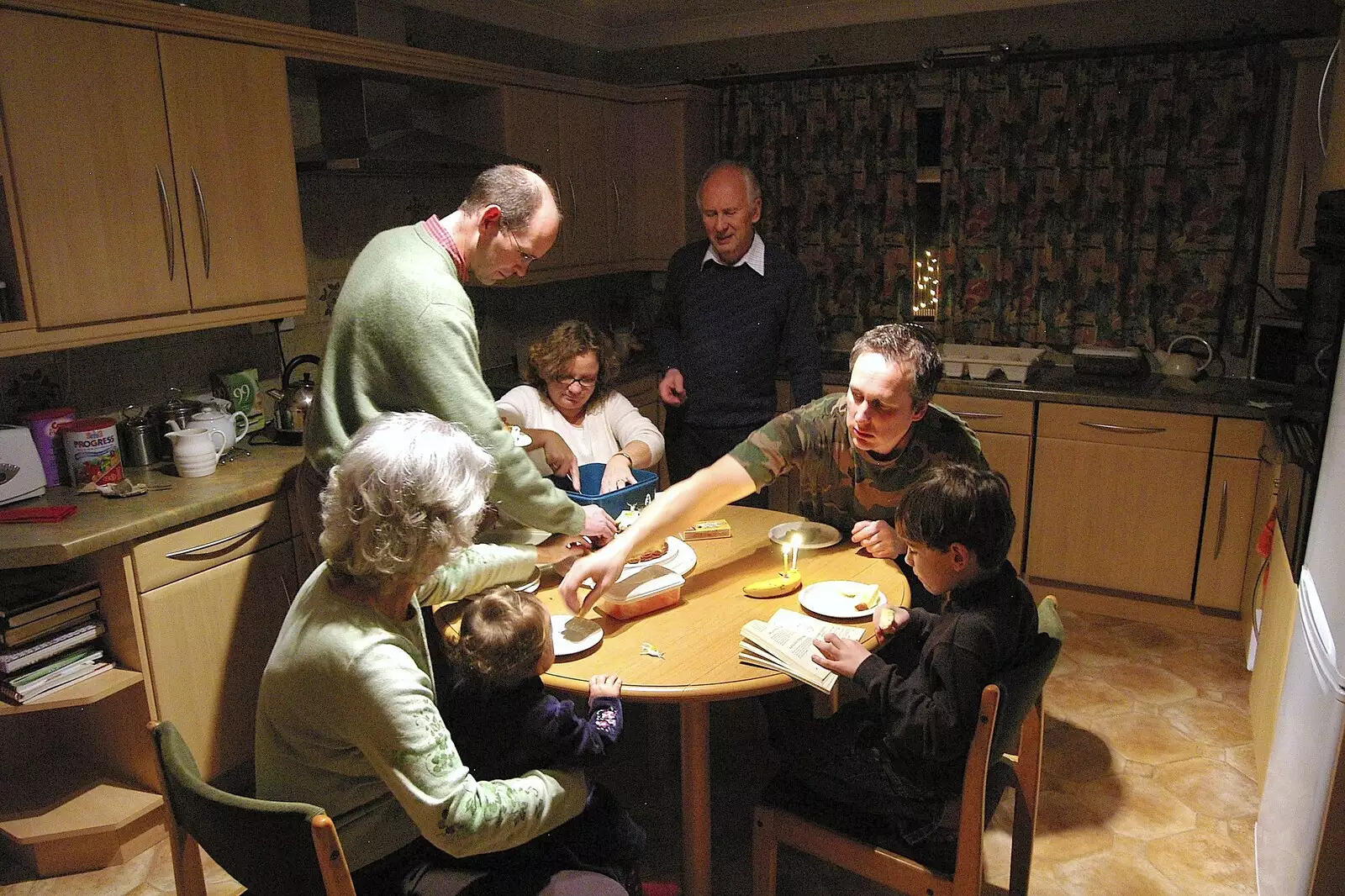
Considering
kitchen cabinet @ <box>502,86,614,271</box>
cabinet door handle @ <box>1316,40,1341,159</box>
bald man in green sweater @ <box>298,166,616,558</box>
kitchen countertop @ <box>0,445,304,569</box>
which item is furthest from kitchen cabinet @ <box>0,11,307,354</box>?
cabinet door handle @ <box>1316,40,1341,159</box>

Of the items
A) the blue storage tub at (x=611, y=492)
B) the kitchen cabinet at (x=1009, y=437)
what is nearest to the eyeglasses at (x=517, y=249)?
the blue storage tub at (x=611, y=492)

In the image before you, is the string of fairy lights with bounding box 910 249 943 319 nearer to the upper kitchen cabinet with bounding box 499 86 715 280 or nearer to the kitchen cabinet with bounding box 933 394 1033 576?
the kitchen cabinet with bounding box 933 394 1033 576

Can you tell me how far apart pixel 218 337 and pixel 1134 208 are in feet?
11.6

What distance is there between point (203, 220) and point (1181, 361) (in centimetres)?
350

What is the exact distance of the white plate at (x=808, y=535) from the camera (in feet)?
7.57

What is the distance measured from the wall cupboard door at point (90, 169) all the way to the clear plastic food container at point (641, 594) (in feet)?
5.30

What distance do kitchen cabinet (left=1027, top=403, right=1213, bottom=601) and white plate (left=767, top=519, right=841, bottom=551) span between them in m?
1.74

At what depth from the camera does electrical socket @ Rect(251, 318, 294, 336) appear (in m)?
3.26

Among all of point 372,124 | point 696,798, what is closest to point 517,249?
point 696,798

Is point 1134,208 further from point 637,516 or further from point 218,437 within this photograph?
point 218,437

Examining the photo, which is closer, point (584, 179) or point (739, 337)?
point (739, 337)

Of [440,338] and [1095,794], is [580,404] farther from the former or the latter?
[1095,794]

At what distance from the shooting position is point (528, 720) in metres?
1.58

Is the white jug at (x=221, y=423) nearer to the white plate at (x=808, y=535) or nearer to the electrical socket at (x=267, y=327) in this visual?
the electrical socket at (x=267, y=327)
